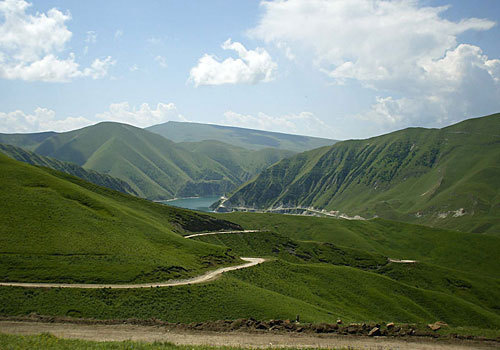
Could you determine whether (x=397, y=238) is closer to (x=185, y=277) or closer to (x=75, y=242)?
(x=185, y=277)

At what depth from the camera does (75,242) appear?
58.9 meters

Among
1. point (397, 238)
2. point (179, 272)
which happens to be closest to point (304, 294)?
point (179, 272)

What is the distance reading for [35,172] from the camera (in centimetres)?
8281

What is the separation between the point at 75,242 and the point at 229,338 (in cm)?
3668

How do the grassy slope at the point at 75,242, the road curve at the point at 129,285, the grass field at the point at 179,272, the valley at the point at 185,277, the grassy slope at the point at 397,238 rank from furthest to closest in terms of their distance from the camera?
1. the grassy slope at the point at 397,238
2. the grassy slope at the point at 75,242
3. the road curve at the point at 129,285
4. the grass field at the point at 179,272
5. the valley at the point at 185,277

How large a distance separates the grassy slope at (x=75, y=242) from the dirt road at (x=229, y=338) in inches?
552

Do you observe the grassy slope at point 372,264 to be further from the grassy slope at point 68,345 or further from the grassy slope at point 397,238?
the grassy slope at point 68,345

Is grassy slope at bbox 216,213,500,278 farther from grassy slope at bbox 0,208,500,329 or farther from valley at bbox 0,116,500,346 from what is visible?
valley at bbox 0,116,500,346

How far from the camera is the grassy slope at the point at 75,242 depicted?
166 ft

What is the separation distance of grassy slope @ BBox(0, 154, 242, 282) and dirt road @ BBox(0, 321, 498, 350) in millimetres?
14020

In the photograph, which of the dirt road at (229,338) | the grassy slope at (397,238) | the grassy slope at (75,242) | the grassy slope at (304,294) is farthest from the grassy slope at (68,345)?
the grassy slope at (397,238)

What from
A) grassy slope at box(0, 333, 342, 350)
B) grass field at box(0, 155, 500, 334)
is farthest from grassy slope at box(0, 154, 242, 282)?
grassy slope at box(0, 333, 342, 350)

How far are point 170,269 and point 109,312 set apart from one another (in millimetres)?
16731

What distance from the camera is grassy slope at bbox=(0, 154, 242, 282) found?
166 ft
